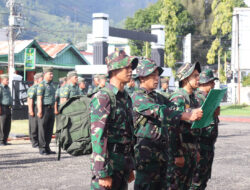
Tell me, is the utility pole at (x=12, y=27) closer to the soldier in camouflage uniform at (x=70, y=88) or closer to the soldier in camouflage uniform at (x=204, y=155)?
the soldier in camouflage uniform at (x=70, y=88)

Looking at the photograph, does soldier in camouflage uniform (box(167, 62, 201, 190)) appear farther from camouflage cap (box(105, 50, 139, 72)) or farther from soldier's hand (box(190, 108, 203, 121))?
camouflage cap (box(105, 50, 139, 72))

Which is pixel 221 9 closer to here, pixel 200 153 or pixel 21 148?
pixel 21 148

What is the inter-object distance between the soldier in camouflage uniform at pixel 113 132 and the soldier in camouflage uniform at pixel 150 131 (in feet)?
1.01

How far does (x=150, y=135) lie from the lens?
16.0 ft

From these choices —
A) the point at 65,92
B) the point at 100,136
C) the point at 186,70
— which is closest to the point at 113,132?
the point at 100,136

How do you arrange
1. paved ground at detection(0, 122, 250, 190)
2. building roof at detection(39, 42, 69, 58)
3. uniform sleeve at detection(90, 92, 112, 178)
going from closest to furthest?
uniform sleeve at detection(90, 92, 112, 178) < paved ground at detection(0, 122, 250, 190) < building roof at detection(39, 42, 69, 58)

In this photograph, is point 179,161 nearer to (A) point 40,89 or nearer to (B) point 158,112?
(B) point 158,112

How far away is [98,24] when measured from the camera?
2555 cm

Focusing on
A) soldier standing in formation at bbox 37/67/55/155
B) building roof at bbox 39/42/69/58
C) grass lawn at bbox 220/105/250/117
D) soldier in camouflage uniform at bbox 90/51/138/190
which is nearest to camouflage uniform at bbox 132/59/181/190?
soldier in camouflage uniform at bbox 90/51/138/190

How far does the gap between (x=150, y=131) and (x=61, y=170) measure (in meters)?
4.94

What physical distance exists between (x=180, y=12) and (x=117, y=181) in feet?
205

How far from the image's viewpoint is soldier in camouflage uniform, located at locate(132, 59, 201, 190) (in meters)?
4.83

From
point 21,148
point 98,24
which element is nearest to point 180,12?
point 98,24

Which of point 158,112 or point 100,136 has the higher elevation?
point 158,112
